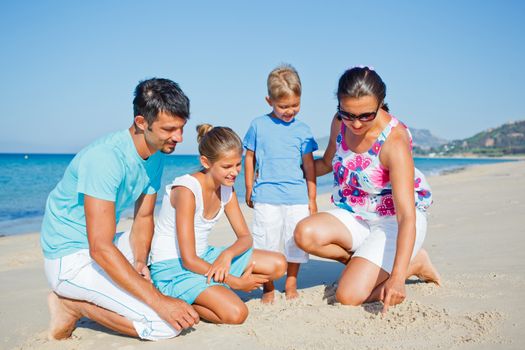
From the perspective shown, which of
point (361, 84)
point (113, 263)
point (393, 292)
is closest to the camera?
→ point (113, 263)

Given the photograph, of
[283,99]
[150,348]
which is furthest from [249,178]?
[150,348]

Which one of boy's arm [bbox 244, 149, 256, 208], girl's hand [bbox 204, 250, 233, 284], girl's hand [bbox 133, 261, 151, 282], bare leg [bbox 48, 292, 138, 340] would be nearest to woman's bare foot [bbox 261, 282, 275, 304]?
girl's hand [bbox 204, 250, 233, 284]

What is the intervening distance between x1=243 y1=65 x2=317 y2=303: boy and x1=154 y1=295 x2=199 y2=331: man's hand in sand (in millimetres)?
1342

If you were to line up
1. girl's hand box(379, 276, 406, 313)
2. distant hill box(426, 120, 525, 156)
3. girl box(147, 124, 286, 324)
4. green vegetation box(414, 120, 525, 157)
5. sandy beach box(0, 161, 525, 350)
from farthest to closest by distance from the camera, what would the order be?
distant hill box(426, 120, 525, 156)
green vegetation box(414, 120, 525, 157)
girl box(147, 124, 286, 324)
girl's hand box(379, 276, 406, 313)
sandy beach box(0, 161, 525, 350)

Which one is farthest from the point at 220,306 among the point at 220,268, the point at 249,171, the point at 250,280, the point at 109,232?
the point at 249,171

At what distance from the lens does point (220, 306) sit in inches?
113

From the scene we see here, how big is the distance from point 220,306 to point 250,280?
0.45 m

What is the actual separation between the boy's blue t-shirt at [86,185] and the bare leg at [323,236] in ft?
4.35

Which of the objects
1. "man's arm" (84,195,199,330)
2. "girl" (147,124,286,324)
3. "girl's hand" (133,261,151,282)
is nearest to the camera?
"man's arm" (84,195,199,330)

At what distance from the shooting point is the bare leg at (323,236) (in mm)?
3463

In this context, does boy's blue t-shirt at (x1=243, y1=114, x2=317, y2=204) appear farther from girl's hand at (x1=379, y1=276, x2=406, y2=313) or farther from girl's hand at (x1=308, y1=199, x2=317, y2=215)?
girl's hand at (x1=379, y1=276, x2=406, y2=313)

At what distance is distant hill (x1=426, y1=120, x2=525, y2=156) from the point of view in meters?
98.1

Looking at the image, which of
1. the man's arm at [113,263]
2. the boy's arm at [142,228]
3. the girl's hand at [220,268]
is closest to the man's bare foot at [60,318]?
the man's arm at [113,263]

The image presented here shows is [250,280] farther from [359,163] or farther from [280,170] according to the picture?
[359,163]
